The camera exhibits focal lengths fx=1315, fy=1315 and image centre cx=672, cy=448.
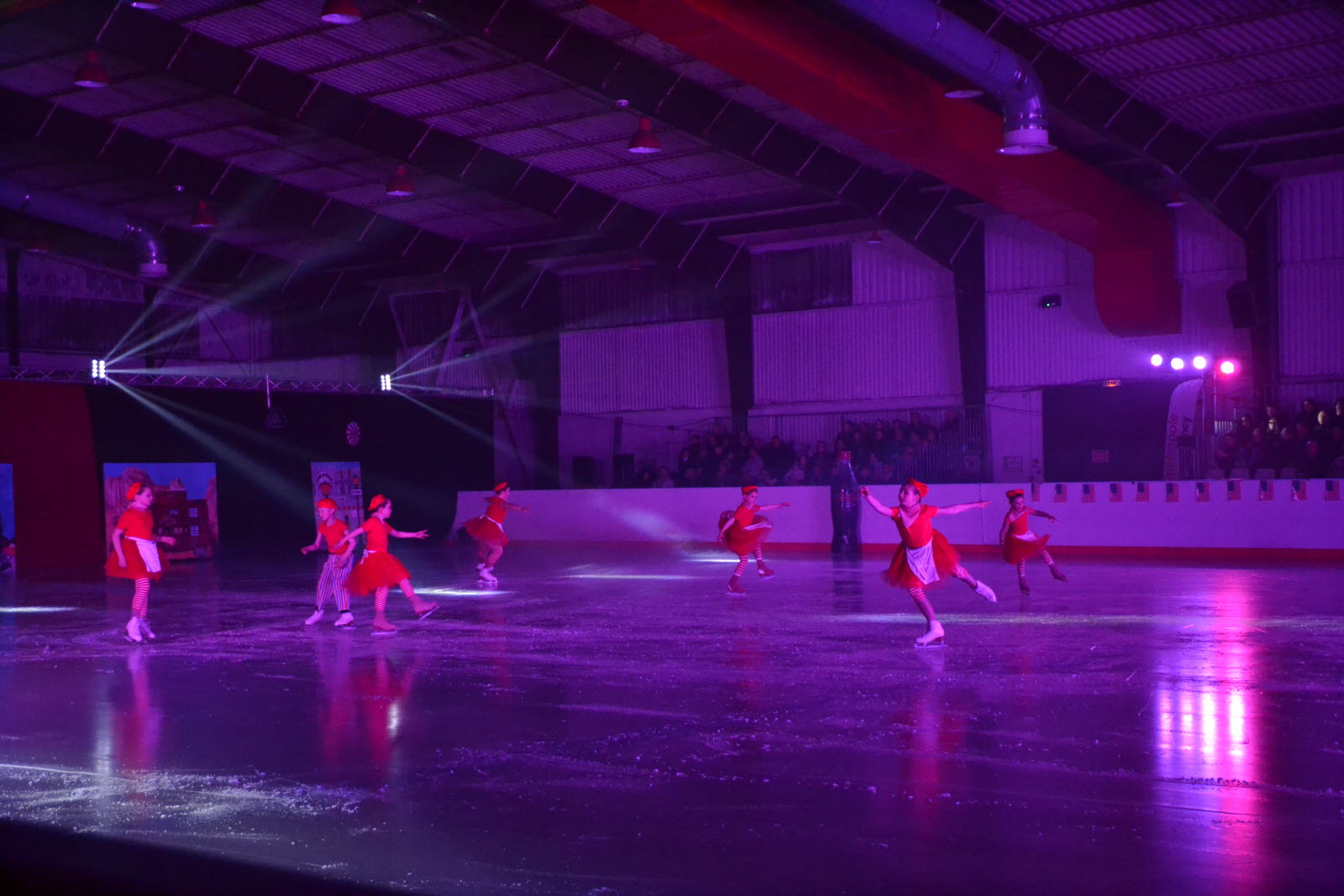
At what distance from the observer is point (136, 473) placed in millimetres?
28031

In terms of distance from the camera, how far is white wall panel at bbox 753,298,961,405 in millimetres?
30656

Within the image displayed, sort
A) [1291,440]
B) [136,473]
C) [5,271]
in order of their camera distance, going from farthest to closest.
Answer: [5,271] < [136,473] < [1291,440]

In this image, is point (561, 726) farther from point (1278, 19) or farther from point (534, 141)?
point (534, 141)

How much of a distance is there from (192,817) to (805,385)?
27.0 m

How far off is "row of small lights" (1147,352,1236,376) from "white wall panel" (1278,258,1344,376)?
1.16 m

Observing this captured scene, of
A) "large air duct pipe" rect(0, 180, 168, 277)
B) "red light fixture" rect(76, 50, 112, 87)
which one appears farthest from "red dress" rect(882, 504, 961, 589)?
"large air duct pipe" rect(0, 180, 168, 277)

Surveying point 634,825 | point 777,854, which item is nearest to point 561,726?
point 634,825

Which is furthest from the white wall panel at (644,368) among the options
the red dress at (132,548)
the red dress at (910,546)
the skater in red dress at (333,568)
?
the red dress at (910,546)

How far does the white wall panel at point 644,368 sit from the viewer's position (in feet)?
112

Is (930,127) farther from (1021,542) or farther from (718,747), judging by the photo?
(718,747)

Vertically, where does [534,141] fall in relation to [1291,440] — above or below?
above

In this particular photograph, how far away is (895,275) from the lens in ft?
103

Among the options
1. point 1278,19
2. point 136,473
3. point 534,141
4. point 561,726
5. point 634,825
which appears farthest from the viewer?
point 136,473

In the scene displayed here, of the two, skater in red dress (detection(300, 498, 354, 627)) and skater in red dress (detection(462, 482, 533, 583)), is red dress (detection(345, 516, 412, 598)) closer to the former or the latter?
skater in red dress (detection(300, 498, 354, 627))
